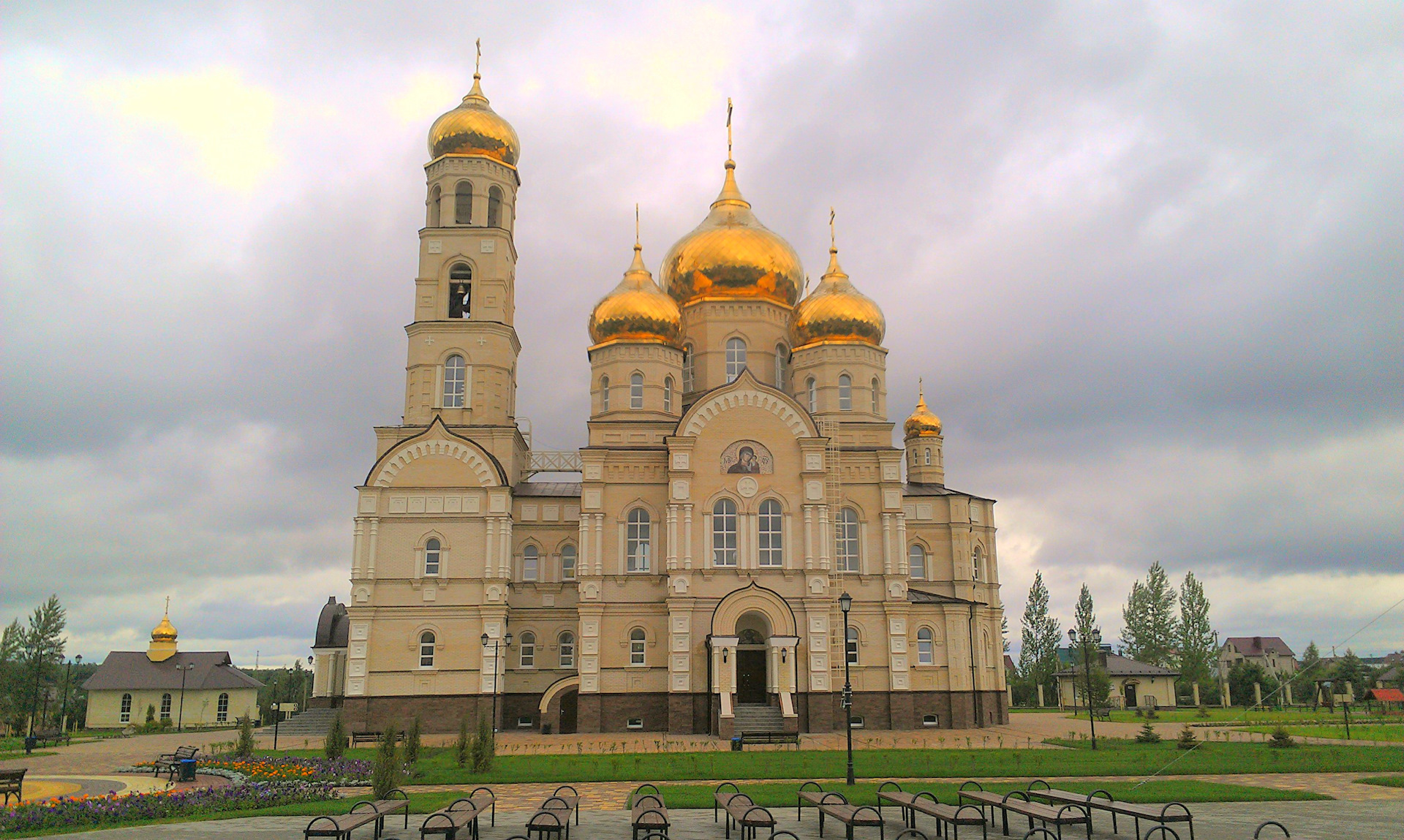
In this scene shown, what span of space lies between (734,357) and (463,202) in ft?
40.4

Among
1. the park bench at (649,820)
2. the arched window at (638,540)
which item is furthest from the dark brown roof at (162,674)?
the park bench at (649,820)

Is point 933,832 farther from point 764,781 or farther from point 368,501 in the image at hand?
point 368,501

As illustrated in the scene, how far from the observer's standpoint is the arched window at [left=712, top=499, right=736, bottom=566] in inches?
1359

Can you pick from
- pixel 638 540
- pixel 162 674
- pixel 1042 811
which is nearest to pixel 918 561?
pixel 638 540

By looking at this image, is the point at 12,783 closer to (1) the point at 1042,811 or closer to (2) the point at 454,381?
(1) the point at 1042,811

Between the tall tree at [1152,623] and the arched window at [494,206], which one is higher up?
the arched window at [494,206]

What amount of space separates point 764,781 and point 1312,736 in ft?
68.9

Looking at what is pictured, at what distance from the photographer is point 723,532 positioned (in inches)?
1366

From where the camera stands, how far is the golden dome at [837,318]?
39875 mm

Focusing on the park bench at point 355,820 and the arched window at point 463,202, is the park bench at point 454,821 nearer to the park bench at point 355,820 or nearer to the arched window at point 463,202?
the park bench at point 355,820

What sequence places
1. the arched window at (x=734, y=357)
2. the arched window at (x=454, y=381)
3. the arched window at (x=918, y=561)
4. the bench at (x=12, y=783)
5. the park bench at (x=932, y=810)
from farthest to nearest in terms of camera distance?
the arched window at (x=918, y=561) → the arched window at (x=734, y=357) → the arched window at (x=454, y=381) → the bench at (x=12, y=783) → the park bench at (x=932, y=810)

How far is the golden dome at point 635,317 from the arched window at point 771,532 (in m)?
8.35

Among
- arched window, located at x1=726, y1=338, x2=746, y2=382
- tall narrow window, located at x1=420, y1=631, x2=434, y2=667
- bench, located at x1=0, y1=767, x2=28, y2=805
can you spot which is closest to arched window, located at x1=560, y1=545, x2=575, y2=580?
tall narrow window, located at x1=420, y1=631, x2=434, y2=667

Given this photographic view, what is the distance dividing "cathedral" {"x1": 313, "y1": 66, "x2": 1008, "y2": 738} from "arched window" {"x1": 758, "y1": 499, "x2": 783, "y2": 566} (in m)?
0.08
